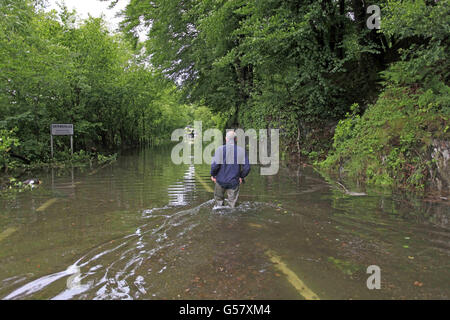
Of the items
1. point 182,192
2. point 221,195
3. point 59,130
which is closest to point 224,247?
point 221,195

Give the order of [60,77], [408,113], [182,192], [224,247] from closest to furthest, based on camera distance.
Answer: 1. [224,247]
2. [408,113]
3. [182,192]
4. [60,77]

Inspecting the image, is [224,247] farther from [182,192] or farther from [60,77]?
[60,77]

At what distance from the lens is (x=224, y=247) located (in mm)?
5309

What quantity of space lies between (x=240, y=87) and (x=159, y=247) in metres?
20.8

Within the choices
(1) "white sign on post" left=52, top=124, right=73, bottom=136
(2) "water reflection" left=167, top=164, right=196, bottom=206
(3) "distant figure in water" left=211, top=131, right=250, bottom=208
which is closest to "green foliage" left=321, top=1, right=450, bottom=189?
(3) "distant figure in water" left=211, top=131, right=250, bottom=208

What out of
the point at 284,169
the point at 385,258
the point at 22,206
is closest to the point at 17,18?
the point at 22,206

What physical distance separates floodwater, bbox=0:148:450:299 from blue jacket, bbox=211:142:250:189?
2.25 ft

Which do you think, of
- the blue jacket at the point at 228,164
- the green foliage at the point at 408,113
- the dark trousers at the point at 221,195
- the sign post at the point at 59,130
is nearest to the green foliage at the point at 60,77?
the sign post at the point at 59,130

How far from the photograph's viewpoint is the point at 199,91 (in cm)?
2872

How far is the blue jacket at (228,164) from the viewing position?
7.61m

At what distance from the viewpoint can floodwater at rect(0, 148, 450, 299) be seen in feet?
12.9

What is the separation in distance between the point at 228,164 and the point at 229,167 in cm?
7
